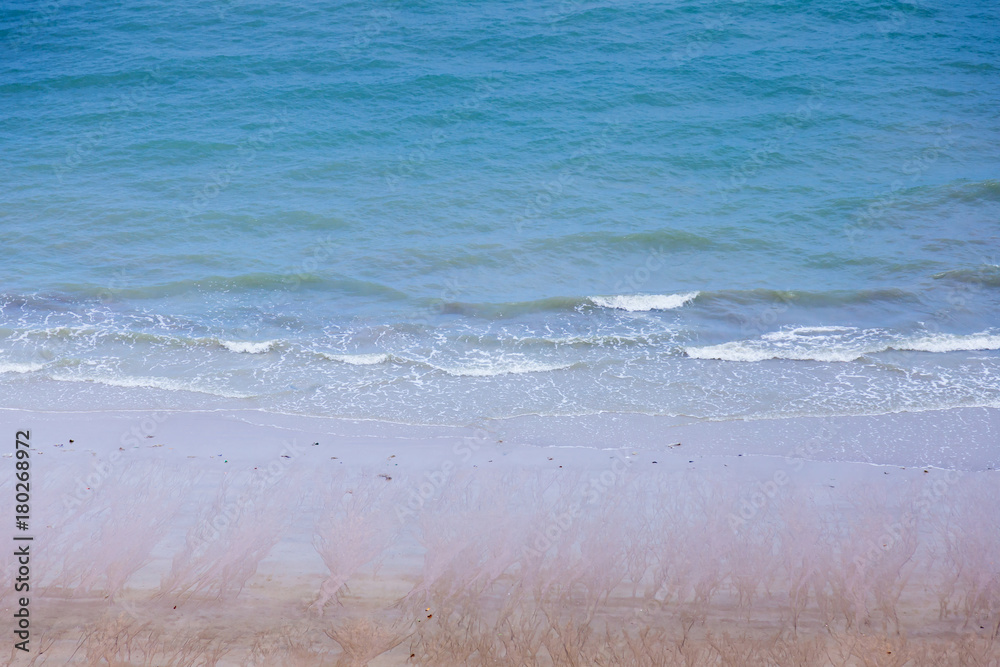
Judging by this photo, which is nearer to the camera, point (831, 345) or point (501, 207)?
point (831, 345)

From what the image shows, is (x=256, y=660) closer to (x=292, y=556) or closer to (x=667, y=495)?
(x=292, y=556)

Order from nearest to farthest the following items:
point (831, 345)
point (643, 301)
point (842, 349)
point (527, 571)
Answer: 1. point (527, 571)
2. point (842, 349)
3. point (831, 345)
4. point (643, 301)

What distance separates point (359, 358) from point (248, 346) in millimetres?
1745

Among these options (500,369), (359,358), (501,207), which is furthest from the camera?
(501,207)

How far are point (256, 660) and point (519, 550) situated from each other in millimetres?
2346

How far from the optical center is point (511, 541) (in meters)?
6.32

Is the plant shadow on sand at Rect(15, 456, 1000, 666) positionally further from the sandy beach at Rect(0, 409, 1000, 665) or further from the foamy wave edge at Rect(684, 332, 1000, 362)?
the foamy wave edge at Rect(684, 332, 1000, 362)

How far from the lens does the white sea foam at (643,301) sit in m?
11.2

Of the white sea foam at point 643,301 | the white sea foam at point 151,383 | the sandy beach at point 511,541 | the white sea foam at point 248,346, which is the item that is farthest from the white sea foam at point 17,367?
the white sea foam at point 643,301

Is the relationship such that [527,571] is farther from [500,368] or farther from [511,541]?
[500,368]

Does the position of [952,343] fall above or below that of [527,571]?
→ below

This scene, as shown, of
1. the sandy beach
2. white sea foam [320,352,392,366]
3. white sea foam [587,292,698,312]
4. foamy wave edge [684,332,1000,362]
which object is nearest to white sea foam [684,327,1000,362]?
foamy wave edge [684,332,1000,362]

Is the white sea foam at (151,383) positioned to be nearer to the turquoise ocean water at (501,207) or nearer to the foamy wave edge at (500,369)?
the turquoise ocean water at (501,207)

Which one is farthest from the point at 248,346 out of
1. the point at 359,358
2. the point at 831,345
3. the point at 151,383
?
the point at 831,345
